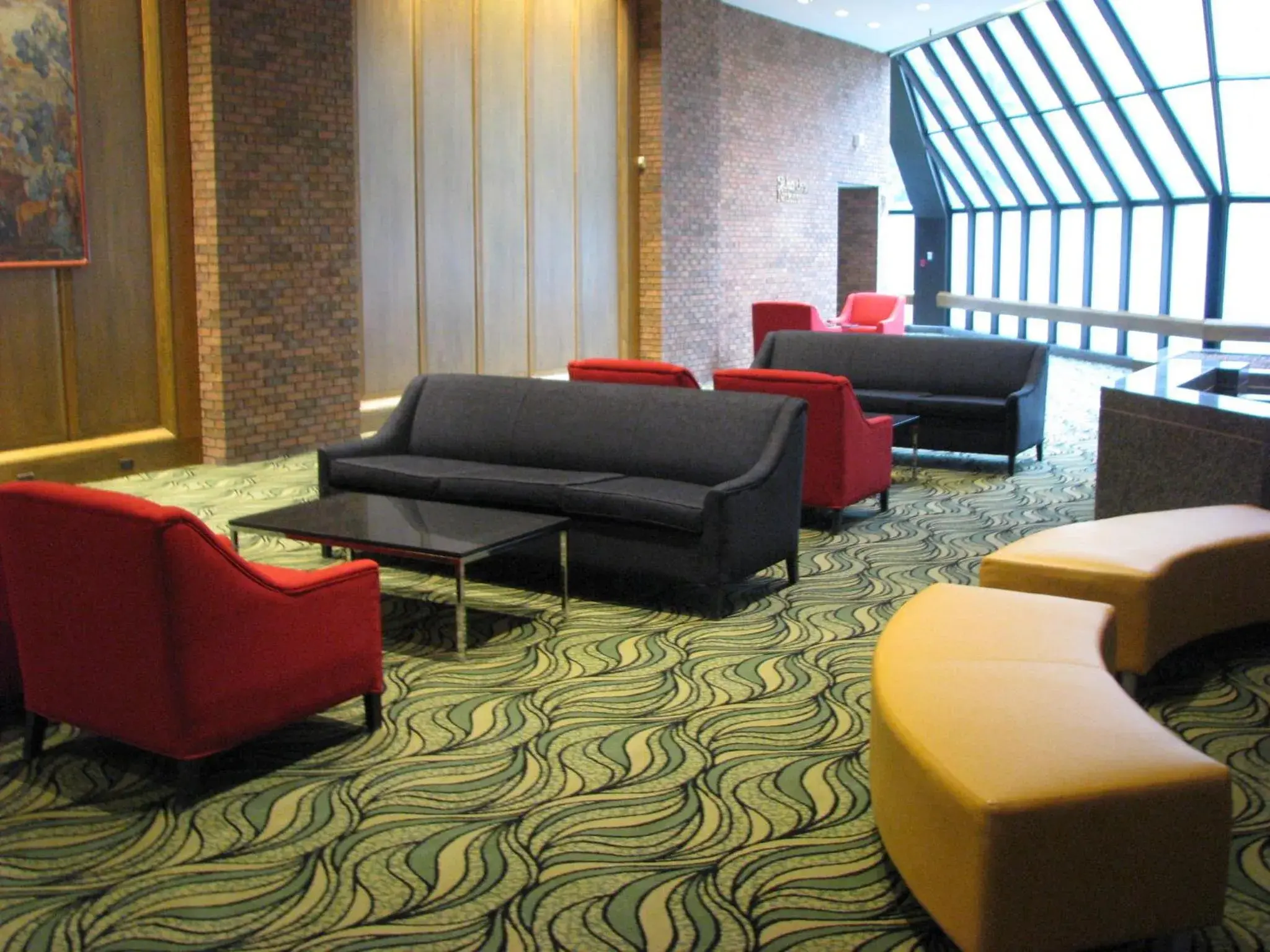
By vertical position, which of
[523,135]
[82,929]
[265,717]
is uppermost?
[523,135]

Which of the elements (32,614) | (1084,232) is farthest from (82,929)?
(1084,232)

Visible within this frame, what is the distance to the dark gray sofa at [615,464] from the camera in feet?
17.2

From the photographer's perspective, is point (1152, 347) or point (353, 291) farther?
point (1152, 347)

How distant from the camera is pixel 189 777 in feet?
11.3

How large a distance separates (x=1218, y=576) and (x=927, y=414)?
437 centimetres

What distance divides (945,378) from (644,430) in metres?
3.85

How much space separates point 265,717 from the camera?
3529mm

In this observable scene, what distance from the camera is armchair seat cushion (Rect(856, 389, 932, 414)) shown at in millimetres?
8797

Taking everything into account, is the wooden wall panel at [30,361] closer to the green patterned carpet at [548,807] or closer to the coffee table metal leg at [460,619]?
the green patterned carpet at [548,807]

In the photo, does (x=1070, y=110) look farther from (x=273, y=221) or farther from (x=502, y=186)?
(x=273, y=221)

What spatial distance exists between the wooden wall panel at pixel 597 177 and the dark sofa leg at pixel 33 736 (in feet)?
28.0

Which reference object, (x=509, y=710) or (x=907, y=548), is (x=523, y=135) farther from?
(x=509, y=710)

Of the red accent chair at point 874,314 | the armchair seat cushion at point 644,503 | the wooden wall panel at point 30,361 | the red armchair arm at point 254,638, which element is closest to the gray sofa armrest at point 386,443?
the armchair seat cushion at point 644,503

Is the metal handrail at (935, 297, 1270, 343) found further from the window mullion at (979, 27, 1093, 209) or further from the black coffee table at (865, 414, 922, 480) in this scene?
the black coffee table at (865, 414, 922, 480)
